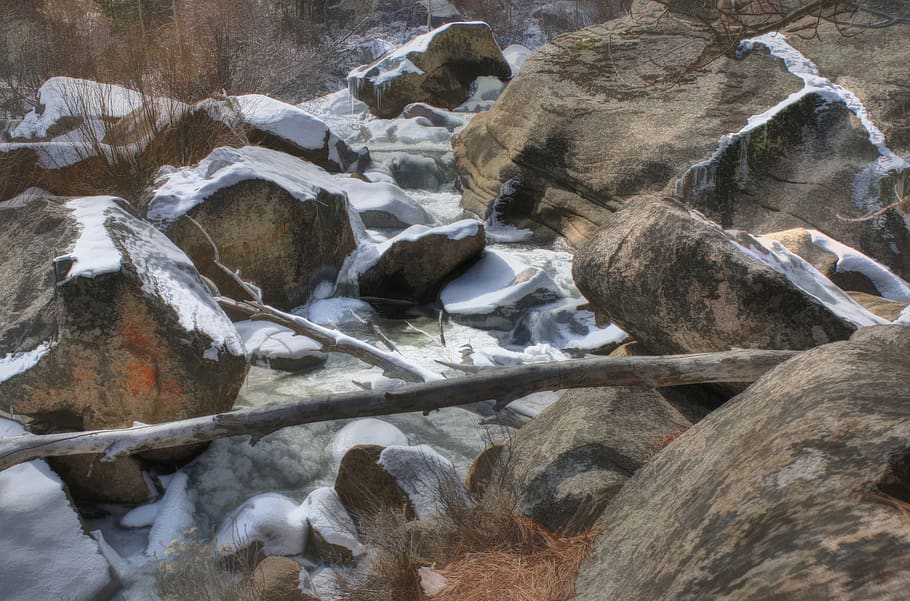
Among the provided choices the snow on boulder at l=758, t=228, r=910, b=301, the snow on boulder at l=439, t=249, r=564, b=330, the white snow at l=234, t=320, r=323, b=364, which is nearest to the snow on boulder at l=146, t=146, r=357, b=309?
the white snow at l=234, t=320, r=323, b=364

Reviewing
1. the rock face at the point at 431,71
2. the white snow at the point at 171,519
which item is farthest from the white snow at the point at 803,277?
the rock face at the point at 431,71

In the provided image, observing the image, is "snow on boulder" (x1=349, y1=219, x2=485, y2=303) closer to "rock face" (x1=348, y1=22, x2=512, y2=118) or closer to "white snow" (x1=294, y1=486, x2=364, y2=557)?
"white snow" (x1=294, y1=486, x2=364, y2=557)

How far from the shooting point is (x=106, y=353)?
401 cm

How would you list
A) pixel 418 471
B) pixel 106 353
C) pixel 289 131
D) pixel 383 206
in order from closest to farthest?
pixel 418 471
pixel 106 353
pixel 383 206
pixel 289 131

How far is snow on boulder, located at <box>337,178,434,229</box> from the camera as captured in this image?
28.8ft

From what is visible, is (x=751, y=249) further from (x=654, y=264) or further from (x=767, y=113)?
(x=767, y=113)

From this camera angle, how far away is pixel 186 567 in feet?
9.77

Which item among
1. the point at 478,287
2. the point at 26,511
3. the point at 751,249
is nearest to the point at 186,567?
the point at 26,511

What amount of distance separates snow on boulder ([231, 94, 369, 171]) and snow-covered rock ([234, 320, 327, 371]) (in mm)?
3598

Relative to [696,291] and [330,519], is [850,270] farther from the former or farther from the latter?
[330,519]

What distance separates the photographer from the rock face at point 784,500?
4.25ft

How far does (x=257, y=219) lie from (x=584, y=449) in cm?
428

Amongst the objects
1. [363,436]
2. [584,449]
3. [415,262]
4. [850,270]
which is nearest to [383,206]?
[415,262]

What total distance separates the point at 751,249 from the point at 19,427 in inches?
149
